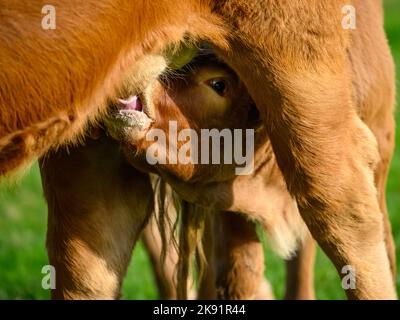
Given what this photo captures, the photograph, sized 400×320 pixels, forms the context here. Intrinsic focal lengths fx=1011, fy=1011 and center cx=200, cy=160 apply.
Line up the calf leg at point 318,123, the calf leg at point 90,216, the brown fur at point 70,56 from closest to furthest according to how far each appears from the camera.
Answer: the brown fur at point 70,56 < the calf leg at point 318,123 < the calf leg at point 90,216

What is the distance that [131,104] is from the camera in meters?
3.92

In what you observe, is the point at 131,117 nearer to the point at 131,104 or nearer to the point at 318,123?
the point at 131,104

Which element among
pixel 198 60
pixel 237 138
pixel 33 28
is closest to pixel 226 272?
pixel 237 138

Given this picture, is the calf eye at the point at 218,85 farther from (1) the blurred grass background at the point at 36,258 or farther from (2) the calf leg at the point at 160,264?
(1) the blurred grass background at the point at 36,258

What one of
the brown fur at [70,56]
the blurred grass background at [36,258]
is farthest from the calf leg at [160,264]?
the brown fur at [70,56]

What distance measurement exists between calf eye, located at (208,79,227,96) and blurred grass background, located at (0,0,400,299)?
1.53m

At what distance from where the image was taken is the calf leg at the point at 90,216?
4324mm

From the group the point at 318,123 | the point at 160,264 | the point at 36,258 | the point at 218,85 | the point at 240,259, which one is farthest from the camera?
the point at 36,258

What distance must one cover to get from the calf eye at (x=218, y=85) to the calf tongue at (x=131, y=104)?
1.17 ft

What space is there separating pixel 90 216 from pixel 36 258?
2998 mm

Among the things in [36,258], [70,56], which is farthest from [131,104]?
[36,258]

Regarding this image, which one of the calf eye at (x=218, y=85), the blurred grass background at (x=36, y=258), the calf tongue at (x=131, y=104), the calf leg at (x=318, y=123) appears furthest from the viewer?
the blurred grass background at (x=36, y=258)

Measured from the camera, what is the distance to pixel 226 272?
5082 millimetres

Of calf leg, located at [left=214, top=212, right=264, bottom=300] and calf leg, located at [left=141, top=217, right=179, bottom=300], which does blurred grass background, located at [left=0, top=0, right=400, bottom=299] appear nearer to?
calf leg, located at [left=141, top=217, right=179, bottom=300]
